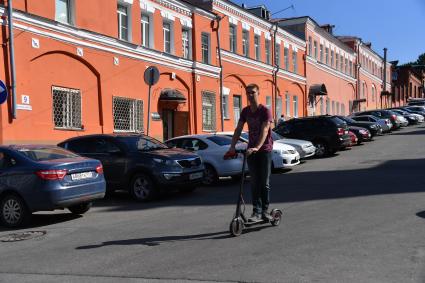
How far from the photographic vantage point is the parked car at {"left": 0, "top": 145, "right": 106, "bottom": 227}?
9.66 m

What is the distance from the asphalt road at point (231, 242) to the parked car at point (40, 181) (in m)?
0.45

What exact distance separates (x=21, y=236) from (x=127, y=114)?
41.9 feet

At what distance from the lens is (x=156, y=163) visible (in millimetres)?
12312

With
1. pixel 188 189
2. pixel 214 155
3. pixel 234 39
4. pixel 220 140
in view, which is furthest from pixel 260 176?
pixel 234 39

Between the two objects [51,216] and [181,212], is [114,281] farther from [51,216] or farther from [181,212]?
[51,216]

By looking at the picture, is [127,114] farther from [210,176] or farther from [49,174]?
[49,174]

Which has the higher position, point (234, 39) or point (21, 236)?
point (234, 39)

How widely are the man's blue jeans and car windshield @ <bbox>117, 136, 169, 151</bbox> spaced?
5419 mm

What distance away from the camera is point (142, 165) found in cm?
1242

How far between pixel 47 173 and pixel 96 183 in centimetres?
110

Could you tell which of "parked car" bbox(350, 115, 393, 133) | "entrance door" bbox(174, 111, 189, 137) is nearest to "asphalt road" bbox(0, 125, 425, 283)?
"entrance door" bbox(174, 111, 189, 137)

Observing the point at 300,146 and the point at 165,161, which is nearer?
the point at 165,161

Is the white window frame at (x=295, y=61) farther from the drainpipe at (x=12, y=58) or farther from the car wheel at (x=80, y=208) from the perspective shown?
the car wheel at (x=80, y=208)

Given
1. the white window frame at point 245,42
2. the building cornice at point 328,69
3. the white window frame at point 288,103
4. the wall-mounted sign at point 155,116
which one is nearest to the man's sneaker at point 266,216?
the wall-mounted sign at point 155,116
